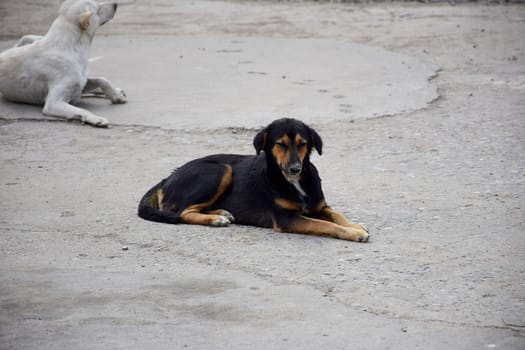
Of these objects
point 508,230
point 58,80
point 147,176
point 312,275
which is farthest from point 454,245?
point 58,80

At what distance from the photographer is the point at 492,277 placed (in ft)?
17.6

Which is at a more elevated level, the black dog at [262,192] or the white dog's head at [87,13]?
the white dog's head at [87,13]

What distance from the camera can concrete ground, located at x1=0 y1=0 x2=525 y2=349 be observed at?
15.7 ft

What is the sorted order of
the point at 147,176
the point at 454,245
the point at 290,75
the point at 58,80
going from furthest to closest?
the point at 290,75
the point at 58,80
the point at 147,176
the point at 454,245

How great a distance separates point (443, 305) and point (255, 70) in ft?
22.4

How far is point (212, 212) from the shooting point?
669cm

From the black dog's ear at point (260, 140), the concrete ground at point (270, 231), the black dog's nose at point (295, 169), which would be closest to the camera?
the concrete ground at point (270, 231)

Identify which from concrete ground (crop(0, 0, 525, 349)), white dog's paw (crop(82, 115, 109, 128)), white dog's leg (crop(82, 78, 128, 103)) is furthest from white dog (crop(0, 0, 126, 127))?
white dog's paw (crop(82, 115, 109, 128))

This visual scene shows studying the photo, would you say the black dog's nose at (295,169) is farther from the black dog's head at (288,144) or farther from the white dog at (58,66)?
the white dog at (58,66)

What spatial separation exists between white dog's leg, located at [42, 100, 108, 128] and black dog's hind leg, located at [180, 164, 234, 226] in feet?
9.21

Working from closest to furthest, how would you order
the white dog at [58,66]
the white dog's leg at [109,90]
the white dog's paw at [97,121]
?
1. the white dog's paw at [97,121]
2. the white dog at [58,66]
3. the white dog's leg at [109,90]

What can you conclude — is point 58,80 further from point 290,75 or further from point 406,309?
point 406,309

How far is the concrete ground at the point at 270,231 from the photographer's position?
15.7 feet

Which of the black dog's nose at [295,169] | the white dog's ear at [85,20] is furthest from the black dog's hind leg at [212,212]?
the white dog's ear at [85,20]
